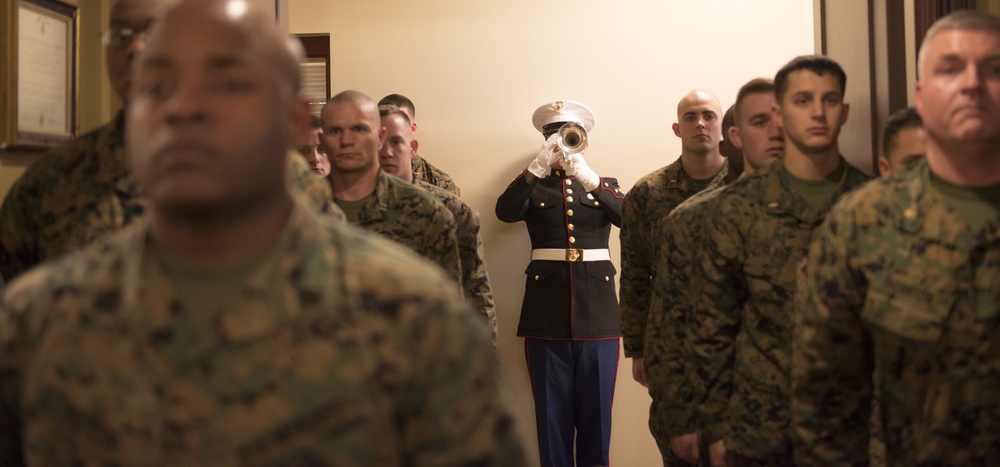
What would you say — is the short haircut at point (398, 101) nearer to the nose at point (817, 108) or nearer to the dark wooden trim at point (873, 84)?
the dark wooden trim at point (873, 84)

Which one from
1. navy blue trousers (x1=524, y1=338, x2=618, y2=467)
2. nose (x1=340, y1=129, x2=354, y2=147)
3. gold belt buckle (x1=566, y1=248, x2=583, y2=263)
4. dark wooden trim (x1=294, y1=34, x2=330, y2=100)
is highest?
dark wooden trim (x1=294, y1=34, x2=330, y2=100)

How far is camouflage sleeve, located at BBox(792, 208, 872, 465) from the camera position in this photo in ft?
6.52

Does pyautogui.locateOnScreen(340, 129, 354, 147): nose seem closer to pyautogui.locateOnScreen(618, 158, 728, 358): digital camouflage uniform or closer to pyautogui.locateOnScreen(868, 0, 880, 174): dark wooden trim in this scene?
pyautogui.locateOnScreen(618, 158, 728, 358): digital camouflage uniform

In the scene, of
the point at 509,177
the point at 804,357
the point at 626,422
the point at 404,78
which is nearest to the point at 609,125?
the point at 509,177

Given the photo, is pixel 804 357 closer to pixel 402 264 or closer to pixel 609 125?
pixel 402 264

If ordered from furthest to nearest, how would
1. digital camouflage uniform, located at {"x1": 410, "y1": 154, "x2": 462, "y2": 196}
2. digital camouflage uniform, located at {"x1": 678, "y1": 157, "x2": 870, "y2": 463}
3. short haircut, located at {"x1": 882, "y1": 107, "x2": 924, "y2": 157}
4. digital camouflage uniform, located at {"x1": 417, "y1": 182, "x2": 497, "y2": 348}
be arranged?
digital camouflage uniform, located at {"x1": 410, "y1": 154, "x2": 462, "y2": 196} < digital camouflage uniform, located at {"x1": 417, "y1": 182, "x2": 497, "y2": 348} < short haircut, located at {"x1": 882, "y1": 107, "x2": 924, "y2": 157} < digital camouflage uniform, located at {"x1": 678, "y1": 157, "x2": 870, "y2": 463}

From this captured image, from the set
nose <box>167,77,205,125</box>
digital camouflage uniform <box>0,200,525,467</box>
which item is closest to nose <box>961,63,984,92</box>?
digital camouflage uniform <box>0,200,525,467</box>

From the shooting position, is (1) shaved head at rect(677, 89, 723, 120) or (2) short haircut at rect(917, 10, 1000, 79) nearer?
(2) short haircut at rect(917, 10, 1000, 79)

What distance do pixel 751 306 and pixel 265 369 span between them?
1777 mm

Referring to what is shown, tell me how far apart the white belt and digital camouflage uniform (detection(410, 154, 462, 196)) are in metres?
0.54

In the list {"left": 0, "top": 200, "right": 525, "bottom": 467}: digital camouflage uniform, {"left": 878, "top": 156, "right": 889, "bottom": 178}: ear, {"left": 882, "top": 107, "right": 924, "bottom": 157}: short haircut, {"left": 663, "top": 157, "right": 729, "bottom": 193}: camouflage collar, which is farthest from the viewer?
{"left": 663, "top": 157, "right": 729, "bottom": 193}: camouflage collar

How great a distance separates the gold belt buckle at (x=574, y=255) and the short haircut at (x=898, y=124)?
2.39 metres

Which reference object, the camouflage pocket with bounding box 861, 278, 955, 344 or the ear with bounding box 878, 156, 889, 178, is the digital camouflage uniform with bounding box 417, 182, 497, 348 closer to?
the ear with bounding box 878, 156, 889, 178

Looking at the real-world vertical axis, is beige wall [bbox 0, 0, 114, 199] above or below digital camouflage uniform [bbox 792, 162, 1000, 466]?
above
